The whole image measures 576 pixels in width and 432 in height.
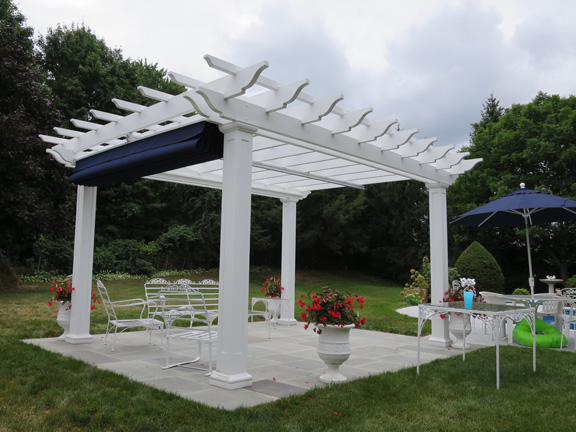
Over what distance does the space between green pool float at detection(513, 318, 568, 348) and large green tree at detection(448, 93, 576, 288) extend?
9779mm

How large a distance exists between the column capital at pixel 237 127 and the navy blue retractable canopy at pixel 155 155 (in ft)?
0.74

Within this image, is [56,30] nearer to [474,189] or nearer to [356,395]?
[474,189]

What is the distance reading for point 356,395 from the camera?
12.4ft

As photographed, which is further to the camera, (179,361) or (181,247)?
(181,247)

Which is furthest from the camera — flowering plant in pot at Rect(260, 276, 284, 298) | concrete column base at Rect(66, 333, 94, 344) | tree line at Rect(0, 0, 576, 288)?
tree line at Rect(0, 0, 576, 288)

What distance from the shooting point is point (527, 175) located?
54.3ft

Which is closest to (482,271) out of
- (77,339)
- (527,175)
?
(527,175)

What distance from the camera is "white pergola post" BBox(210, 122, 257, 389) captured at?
4.04 metres

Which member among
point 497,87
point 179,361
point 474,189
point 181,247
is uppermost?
point 497,87

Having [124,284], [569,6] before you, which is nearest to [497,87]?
[569,6]

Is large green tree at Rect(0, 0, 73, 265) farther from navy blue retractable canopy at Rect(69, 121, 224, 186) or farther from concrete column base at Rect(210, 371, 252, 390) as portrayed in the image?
concrete column base at Rect(210, 371, 252, 390)

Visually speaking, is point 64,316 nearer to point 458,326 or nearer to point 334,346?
point 334,346

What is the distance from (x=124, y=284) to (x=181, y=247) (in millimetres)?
4635

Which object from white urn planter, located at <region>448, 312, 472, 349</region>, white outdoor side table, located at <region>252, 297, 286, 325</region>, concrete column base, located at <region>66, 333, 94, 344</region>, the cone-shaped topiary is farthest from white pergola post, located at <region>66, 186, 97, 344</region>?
the cone-shaped topiary
